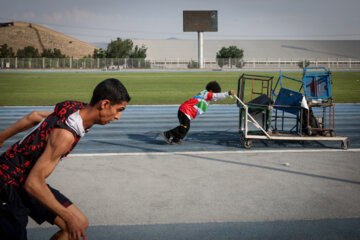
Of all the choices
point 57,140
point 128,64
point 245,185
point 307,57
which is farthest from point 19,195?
point 307,57

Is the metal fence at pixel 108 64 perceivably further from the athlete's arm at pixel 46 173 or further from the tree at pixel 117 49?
the athlete's arm at pixel 46 173

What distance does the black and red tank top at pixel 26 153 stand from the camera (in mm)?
2385

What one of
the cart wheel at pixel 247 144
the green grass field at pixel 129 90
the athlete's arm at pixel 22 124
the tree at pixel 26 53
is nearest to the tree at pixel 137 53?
the tree at pixel 26 53

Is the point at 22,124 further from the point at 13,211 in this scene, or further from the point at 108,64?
the point at 108,64

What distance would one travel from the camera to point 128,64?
224 ft

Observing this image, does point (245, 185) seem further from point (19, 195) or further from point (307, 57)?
point (307, 57)

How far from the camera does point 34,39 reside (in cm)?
17325

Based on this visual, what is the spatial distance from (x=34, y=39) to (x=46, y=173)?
7353 inches

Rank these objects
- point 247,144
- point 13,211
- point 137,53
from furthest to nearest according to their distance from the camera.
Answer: point 137,53
point 247,144
point 13,211

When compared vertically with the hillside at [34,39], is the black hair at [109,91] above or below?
below

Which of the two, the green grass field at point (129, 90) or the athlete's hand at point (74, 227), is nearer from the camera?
the athlete's hand at point (74, 227)

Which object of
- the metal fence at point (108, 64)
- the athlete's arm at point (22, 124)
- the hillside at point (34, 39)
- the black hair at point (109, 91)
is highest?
the hillside at point (34, 39)

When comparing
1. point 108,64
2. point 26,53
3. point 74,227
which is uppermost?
point 26,53

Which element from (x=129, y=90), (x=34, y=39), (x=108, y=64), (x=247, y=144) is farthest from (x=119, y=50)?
(x=34, y=39)
